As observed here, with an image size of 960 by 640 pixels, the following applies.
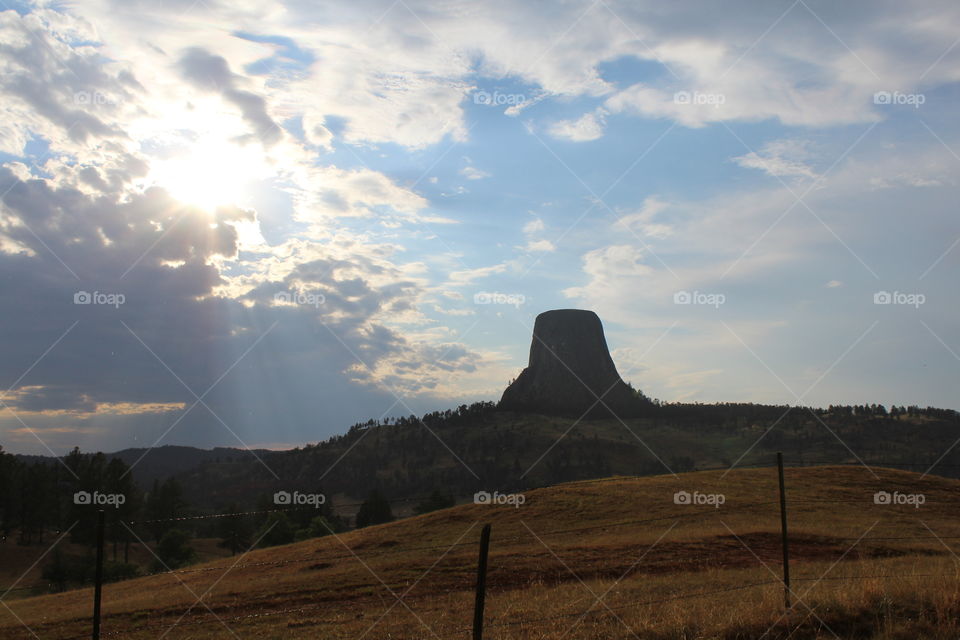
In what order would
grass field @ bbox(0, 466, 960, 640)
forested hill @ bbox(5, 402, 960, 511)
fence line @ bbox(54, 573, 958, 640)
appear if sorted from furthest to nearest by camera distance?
forested hill @ bbox(5, 402, 960, 511) → fence line @ bbox(54, 573, 958, 640) → grass field @ bbox(0, 466, 960, 640)

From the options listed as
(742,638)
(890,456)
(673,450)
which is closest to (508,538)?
(742,638)

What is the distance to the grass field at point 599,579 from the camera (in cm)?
1264

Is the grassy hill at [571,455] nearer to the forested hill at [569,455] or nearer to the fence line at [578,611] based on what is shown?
the forested hill at [569,455]

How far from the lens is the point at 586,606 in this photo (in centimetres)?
1719

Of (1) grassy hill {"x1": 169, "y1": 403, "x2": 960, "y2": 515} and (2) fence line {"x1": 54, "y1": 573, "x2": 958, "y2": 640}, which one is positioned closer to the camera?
(2) fence line {"x1": 54, "y1": 573, "x2": 958, "y2": 640}

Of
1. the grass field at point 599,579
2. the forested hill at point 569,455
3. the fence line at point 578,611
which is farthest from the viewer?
the forested hill at point 569,455

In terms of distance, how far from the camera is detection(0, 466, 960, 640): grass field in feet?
41.5

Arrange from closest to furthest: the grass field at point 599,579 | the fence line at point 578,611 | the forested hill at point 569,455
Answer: the grass field at point 599,579 → the fence line at point 578,611 → the forested hill at point 569,455

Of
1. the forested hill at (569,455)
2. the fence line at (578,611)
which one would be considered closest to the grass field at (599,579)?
the fence line at (578,611)

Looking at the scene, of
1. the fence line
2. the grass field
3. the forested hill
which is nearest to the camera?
the grass field

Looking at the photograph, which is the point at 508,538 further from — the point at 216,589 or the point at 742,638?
the point at 742,638

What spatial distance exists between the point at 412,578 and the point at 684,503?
26.0m

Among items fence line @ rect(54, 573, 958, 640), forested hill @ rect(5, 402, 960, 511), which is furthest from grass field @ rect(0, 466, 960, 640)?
forested hill @ rect(5, 402, 960, 511)

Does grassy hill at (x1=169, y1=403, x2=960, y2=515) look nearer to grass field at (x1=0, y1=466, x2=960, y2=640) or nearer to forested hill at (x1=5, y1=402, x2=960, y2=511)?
forested hill at (x1=5, y1=402, x2=960, y2=511)
